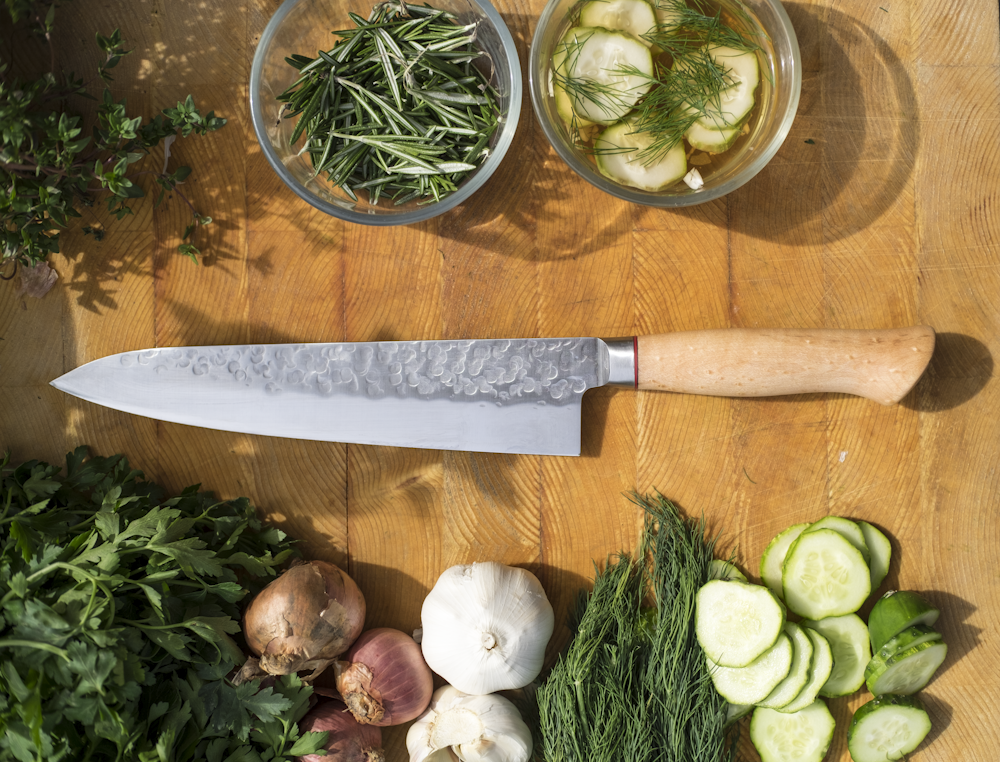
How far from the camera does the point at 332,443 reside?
1412 mm

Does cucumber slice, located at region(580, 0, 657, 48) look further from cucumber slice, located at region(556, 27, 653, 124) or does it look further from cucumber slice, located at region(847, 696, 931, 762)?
cucumber slice, located at region(847, 696, 931, 762)

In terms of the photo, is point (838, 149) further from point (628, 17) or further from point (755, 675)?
point (755, 675)

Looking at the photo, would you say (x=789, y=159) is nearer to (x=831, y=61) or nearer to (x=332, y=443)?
(x=831, y=61)

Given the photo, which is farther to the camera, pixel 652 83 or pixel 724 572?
pixel 724 572

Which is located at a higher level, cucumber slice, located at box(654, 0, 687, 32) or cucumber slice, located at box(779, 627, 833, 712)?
cucumber slice, located at box(654, 0, 687, 32)

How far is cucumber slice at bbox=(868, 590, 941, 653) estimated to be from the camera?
1304 mm

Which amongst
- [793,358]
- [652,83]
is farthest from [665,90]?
[793,358]

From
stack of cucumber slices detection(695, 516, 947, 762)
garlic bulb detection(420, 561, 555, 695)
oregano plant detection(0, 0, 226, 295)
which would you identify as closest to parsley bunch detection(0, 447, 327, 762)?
garlic bulb detection(420, 561, 555, 695)

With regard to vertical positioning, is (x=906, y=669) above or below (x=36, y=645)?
below

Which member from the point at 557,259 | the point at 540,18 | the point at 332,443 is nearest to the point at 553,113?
the point at 540,18

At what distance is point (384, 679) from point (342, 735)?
0.14 metres

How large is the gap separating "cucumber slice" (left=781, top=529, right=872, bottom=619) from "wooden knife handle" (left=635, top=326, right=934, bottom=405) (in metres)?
0.31

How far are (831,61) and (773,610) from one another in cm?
112

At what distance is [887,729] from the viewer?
4.43 ft
